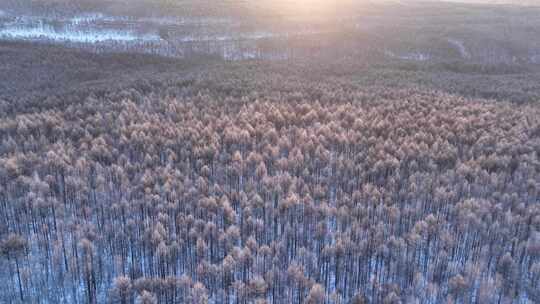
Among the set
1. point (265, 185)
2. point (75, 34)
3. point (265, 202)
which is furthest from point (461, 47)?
point (75, 34)

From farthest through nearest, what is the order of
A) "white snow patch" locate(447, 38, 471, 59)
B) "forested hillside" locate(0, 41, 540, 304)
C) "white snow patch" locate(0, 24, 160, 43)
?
"white snow patch" locate(0, 24, 160, 43) → "white snow patch" locate(447, 38, 471, 59) → "forested hillside" locate(0, 41, 540, 304)

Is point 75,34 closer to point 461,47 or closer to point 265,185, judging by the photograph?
point 461,47

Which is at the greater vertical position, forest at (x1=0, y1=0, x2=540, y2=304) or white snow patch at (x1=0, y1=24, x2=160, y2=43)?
white snow patch at (x1=0, y1=24, x2=160, y2=43)

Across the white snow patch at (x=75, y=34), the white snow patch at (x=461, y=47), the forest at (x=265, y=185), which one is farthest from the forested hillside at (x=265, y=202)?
the white snow patch at (x=75, y=34)

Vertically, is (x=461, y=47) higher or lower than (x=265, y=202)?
higher

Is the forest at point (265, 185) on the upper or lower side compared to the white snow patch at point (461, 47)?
lower

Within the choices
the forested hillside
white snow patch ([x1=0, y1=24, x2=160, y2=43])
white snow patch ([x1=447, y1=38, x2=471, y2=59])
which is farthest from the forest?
white snow patch ([x1=0, y1=24, x2=160, y2=43])

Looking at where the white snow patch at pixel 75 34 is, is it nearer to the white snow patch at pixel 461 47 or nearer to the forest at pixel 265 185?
the forest at pixel 265 185

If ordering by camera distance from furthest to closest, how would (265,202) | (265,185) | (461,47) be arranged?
(461,47), (265,185), (265,202)

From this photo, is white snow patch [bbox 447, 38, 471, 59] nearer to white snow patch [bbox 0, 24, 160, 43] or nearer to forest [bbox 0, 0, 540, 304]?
forest [bbox 0, 0, 540, 304]

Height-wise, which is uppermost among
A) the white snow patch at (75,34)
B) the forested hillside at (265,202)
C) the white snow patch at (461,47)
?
the white snow patch at (75,34)
